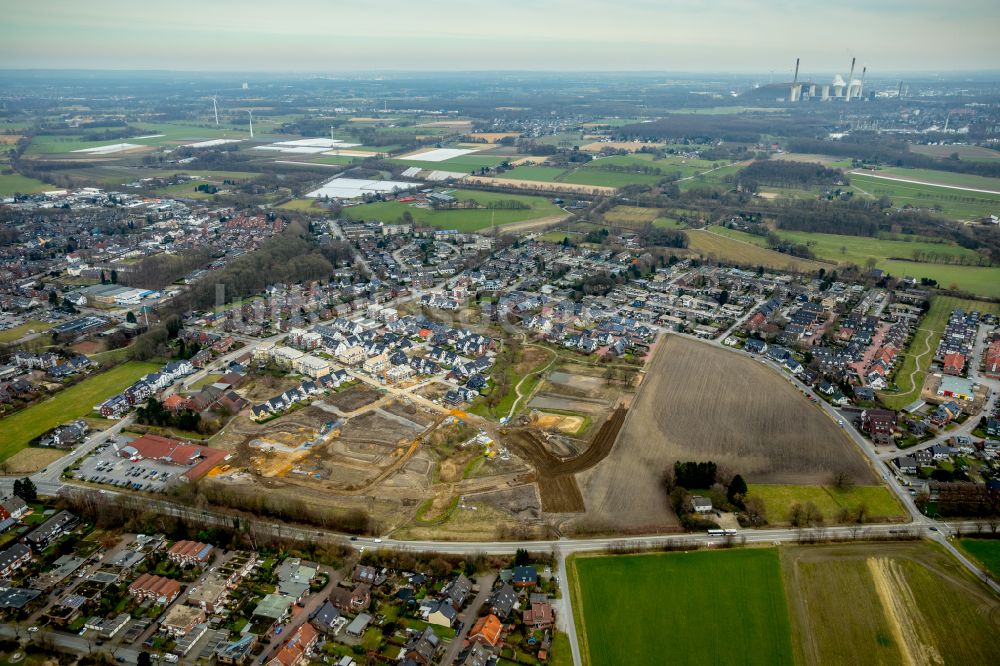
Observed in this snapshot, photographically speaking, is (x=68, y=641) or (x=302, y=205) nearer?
(x=68, y=641)

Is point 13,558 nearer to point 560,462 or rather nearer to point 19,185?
point 560,462

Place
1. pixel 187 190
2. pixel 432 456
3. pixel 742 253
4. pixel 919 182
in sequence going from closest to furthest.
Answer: pixel 432 456, pixel 742 253, pixel 187 190, pixel 919 182

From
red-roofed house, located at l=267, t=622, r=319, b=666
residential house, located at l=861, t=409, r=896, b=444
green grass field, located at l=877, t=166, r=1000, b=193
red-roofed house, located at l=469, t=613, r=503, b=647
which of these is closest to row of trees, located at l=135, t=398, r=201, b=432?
red-roofed house, located at l=267, t=622, r=319, b=666

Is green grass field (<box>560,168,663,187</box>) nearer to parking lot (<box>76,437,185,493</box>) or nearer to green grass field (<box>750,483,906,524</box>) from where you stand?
green grass field (<box>750,483,906,524</box>)

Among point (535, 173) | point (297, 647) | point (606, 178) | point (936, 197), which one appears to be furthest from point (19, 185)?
point (936, 197)

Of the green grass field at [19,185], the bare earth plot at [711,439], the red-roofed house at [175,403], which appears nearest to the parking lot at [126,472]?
the red-roofed house at [175,403]

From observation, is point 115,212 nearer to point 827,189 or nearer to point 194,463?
point 194,463

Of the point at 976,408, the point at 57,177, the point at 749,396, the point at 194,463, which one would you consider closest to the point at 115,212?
the point at 57,177
